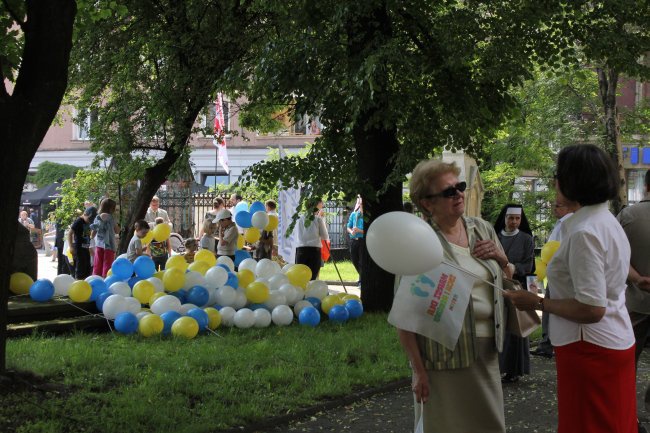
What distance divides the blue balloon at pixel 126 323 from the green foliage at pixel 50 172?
3761 cm

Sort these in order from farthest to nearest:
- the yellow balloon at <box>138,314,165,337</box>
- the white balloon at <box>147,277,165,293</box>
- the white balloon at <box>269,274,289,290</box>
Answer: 1. the white balloon at <box>269,274,289,290</box>
2. the white balloon at <box>147,277,165,293</box>
3. the yellow balloon at <box>138,314,165,337</box>

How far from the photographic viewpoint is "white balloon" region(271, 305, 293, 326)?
11742 millimetres

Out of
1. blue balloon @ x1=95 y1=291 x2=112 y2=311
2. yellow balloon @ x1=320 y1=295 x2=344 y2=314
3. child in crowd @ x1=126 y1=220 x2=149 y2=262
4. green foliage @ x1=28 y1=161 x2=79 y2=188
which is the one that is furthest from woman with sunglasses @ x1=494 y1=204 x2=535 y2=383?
green foliage @ x1=28 y1=161 x2=79 y2=188

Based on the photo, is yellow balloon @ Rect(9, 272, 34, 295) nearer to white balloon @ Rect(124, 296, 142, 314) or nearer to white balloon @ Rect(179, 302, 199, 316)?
white balloon @ Rect(124, 296, 142, 314)

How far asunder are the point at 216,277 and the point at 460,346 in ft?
25.9

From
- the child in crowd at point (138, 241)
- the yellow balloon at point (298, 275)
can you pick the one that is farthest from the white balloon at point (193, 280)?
the child in crowd at point (138, 241)

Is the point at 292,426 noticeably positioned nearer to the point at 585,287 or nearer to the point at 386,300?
the point at 585,287

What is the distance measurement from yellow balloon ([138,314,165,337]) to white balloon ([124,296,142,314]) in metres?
0.44

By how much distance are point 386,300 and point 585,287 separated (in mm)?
9767

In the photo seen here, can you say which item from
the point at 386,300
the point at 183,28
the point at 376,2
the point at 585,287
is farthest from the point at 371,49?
the point at 585,287

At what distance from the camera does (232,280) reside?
470 inches

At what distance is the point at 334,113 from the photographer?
12.4 m

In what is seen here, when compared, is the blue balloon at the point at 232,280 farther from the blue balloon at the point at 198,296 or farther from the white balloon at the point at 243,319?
the white balloon at the point at 243,319

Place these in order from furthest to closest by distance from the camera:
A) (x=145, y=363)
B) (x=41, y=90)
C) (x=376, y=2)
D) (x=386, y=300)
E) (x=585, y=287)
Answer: (x=386, y=300), (x=376, y=2), (x=145, y=363), (x=41, y=90), (x=585, y=287)
